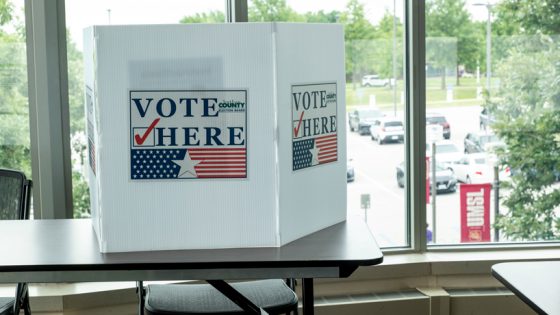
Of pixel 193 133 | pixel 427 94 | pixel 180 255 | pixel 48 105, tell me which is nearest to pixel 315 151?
pixel 193 133

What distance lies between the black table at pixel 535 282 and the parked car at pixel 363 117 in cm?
168

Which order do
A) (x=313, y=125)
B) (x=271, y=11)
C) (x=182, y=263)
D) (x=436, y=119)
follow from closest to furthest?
(x=182, y=263) < (x=313, y=125) < (x=271, y=11) < (x=436, y=119)

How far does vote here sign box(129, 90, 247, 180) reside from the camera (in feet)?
8.02

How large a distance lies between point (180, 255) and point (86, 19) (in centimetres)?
169

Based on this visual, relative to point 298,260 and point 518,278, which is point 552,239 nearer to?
point 518,278

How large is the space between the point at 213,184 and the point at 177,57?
0.37 meters

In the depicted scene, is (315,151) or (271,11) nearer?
(315,151)

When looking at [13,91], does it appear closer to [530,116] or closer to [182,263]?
[182,263]

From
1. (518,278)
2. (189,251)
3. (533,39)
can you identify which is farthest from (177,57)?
(533,39)

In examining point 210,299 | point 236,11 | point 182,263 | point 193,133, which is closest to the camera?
point 182,263

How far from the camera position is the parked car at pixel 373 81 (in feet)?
13.6

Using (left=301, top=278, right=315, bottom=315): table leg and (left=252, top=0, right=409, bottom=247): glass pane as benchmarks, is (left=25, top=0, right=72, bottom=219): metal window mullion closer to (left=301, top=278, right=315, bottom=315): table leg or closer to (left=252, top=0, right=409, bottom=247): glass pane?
(left=252, top=0, right=409, bottom=247): glass pane

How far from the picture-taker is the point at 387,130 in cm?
419

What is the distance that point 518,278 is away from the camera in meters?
2.44
